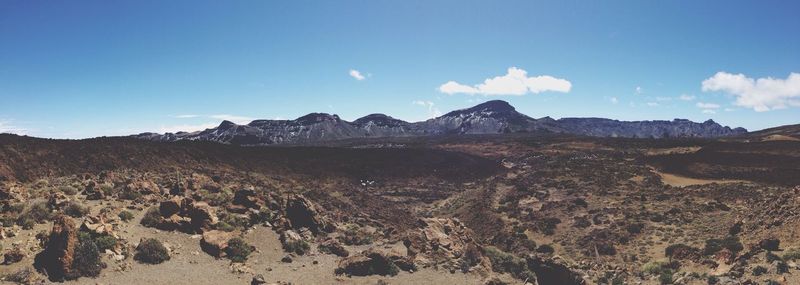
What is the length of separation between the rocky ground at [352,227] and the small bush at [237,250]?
0.08 metres

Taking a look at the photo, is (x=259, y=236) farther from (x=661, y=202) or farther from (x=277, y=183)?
(x=661, y=202)

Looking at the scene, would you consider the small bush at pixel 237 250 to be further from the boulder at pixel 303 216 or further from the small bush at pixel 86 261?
the small bush at pixel 86 261

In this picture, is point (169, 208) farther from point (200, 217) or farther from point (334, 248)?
point (334, 248)

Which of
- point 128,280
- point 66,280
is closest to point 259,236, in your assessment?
point 128,280

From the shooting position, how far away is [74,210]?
2383 cm

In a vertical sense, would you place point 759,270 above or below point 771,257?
below

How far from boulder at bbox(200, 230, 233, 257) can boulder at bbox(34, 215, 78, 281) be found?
6068 mm

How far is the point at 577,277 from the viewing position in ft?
72.7

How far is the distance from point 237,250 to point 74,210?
331 inches


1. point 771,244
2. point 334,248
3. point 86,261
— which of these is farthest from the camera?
point 334,248

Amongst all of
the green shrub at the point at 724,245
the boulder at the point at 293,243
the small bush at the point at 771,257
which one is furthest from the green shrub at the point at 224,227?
the small bush at the point at 771,257

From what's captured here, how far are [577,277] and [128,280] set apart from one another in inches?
776

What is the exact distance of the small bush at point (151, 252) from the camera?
2116 cm

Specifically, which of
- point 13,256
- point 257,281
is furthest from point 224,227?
point 13,256
